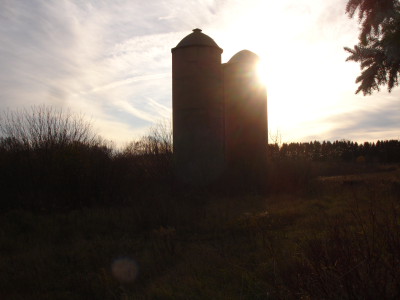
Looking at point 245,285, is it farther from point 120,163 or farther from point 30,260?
point 120,163

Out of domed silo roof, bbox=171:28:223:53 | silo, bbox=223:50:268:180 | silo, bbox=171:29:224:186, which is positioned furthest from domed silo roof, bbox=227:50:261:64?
silo, bbox=171:29:224:186

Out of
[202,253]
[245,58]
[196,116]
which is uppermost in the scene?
[245,58]

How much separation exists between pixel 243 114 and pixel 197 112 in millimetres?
3681

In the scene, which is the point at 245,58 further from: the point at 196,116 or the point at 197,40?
the point at 196,116

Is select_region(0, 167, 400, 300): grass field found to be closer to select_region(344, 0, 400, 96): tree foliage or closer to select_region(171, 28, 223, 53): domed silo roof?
select_region(344, 0, 400, 96): tree foliage

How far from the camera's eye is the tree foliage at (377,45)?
242 inches

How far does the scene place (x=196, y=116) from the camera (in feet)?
39.7

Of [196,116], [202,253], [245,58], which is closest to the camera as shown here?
[202,253]

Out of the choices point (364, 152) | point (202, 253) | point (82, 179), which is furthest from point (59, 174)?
point (364, 152)

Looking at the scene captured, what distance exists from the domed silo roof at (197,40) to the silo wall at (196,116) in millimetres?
153

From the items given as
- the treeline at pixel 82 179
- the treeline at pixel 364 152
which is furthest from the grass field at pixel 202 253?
the treeline at pixel 364 152

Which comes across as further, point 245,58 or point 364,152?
point 364,152

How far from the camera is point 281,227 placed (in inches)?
249

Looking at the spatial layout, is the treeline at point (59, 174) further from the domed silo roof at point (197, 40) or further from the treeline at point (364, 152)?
the treeline at point (364, 152)
